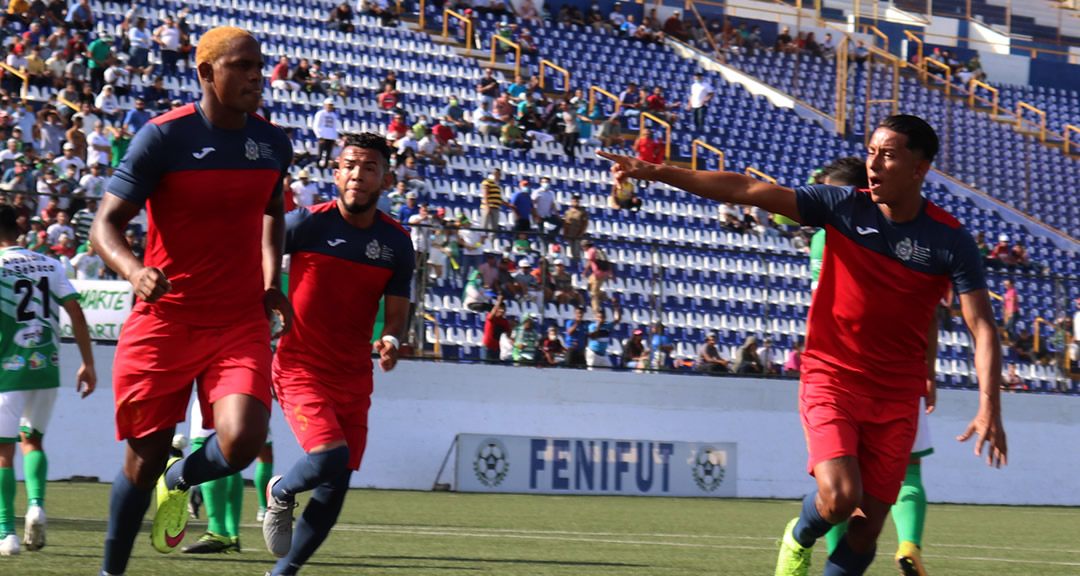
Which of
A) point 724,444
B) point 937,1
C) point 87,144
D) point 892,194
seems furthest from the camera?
point 937,1

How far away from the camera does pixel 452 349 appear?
55.8ft

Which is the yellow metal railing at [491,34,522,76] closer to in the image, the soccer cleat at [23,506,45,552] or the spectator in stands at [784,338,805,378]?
the spectator in stands at [784,338,805,378]

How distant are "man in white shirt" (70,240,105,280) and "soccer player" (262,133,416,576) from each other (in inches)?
348

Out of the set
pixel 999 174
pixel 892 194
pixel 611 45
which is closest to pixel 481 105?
pixel 611 45

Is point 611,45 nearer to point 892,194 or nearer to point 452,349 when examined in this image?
point 452,349

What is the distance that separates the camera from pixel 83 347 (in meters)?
8.12

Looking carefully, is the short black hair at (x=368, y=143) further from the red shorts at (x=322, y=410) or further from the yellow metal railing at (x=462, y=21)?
the yellow metal railing at (x=462, y=21)

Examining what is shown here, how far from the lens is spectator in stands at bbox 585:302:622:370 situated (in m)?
17.6

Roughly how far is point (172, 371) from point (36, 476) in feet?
10.1

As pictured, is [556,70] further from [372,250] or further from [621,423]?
[372,250]

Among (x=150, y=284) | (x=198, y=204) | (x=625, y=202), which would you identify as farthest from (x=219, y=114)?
(x=625, y=202)

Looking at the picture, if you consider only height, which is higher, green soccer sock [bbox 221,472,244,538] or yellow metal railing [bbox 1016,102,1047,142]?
yellow metal railing [bbox 1016,102,1047,142]

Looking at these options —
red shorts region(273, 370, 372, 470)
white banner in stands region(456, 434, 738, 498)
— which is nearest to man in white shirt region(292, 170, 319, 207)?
white banner in stands region(456, 434, 738, 498)

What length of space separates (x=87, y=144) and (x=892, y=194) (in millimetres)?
16551
